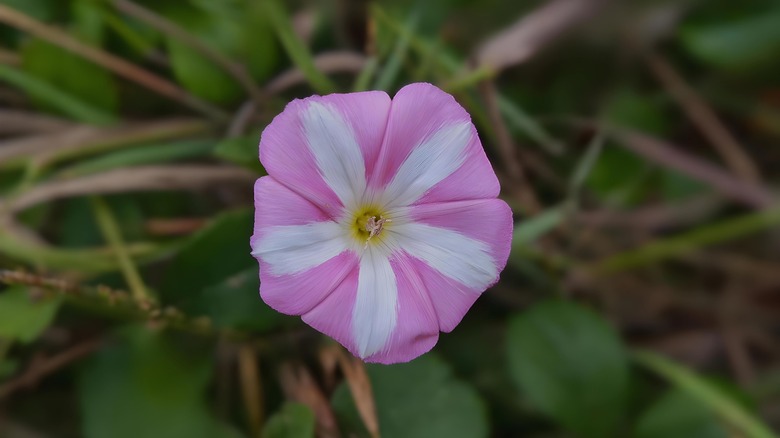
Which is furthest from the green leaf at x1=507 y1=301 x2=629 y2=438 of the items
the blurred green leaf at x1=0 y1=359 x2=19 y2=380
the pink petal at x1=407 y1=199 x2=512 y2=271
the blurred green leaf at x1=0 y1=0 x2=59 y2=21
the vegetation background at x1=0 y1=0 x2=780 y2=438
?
the blurred green leaf at x1=0 y1=0 x2=59 y2=21

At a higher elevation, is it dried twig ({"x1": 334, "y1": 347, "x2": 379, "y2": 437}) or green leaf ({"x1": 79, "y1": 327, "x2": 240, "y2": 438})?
green leaf ({"x1": 79, "y1": 327, "x2": 240, "y2": 438})

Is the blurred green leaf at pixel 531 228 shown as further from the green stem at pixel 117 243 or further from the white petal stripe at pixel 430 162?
the green stem at pixel 117 243

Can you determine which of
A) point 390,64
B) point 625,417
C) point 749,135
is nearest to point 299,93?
point 390,64

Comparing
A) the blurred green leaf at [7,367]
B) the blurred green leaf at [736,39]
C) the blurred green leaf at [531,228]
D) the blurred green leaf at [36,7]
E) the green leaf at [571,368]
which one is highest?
the blurred green leaf at [36,7]

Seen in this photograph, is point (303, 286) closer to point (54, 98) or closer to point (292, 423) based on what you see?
point (292, 423)

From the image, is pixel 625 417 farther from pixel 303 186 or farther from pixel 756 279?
pixel 303 186

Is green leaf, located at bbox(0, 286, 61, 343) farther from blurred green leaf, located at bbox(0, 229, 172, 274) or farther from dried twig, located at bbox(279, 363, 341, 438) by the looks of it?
dried twig, located at bbox(279, 363, 341, 438)

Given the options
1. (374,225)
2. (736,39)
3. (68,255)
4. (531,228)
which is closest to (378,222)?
(374,225)

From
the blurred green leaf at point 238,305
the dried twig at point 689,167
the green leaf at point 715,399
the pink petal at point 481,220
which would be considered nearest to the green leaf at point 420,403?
the blurred green leaf at point 238,305
